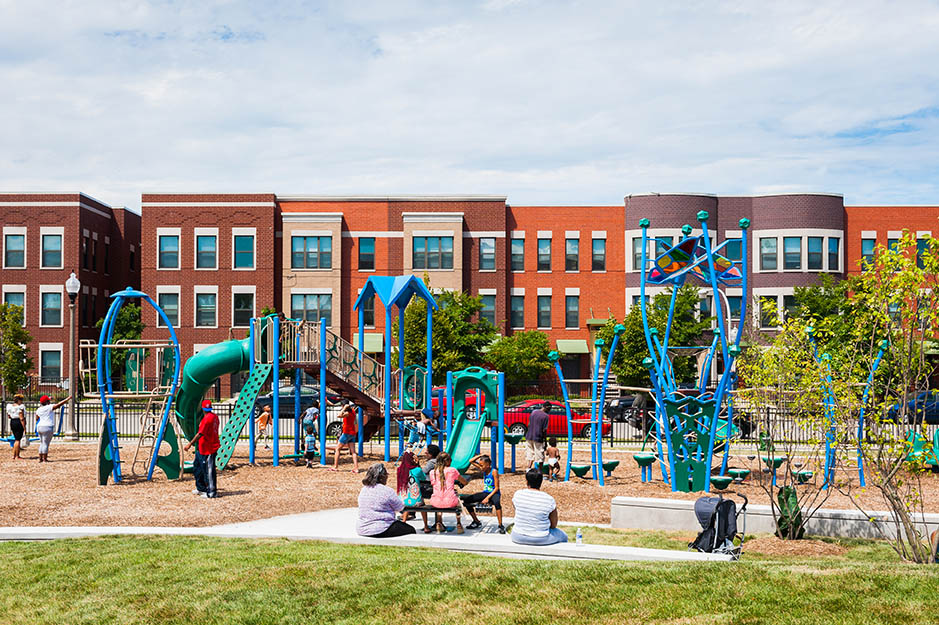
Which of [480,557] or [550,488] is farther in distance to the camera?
[550,488]

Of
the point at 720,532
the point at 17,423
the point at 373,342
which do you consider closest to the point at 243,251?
the point at 373,342

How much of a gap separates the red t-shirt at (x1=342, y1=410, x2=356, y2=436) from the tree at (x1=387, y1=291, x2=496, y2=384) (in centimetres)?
2075

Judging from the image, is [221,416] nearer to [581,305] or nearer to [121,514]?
[121,514]

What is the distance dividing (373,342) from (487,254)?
298 inches

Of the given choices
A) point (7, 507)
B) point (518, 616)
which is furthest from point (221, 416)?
point (518, 616)

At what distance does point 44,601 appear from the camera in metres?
9.00

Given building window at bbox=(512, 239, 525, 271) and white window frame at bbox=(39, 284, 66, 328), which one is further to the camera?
building window at bbox=(512, 239, 525, 271)

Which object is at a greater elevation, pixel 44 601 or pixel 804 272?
pixel 804 272

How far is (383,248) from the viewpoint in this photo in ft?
167

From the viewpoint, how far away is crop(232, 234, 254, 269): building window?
50250mm

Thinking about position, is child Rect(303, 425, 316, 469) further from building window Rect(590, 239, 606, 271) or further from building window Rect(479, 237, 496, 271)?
building window Rect(590, 239, 606, 271)

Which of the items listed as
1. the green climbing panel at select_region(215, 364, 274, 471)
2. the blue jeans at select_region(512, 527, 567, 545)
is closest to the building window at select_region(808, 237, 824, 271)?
the green climbing panel at select_region(215, 364, 274, 471)

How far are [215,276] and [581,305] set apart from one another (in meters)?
19.4

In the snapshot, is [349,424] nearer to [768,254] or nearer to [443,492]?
[443,492]
